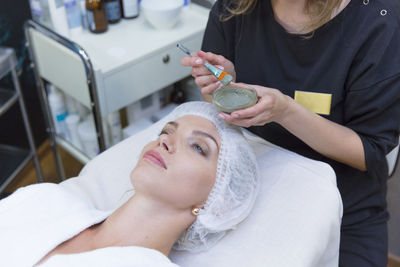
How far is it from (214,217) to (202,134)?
198 mm

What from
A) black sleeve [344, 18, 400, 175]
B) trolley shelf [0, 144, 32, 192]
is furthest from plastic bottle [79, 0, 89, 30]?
black sleeve [344, 18, 400, 175]

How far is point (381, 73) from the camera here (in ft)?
3.68

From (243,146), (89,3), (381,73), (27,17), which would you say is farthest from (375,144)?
(27,17)

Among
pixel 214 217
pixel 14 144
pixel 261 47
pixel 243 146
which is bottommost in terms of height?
pixel 14 144

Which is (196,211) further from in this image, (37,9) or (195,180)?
(37,9)

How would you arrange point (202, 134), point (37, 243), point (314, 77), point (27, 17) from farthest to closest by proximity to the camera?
point (27, 17), point (314, 77), point (202, 134), point (37, 243)

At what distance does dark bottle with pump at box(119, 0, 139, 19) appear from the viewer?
186 centimetres

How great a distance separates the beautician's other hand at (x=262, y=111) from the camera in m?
1.00

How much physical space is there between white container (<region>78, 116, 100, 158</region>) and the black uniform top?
2.29 ft

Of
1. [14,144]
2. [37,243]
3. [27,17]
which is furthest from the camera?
[14,144]

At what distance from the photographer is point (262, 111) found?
1020mm

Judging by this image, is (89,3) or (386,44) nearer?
(386,44)

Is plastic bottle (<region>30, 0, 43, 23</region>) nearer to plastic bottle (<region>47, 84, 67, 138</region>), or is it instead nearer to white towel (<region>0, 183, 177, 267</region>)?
plastic bottle (<region>47, 84, 67, 138</region>)

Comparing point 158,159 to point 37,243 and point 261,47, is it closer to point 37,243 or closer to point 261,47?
point 37,243
